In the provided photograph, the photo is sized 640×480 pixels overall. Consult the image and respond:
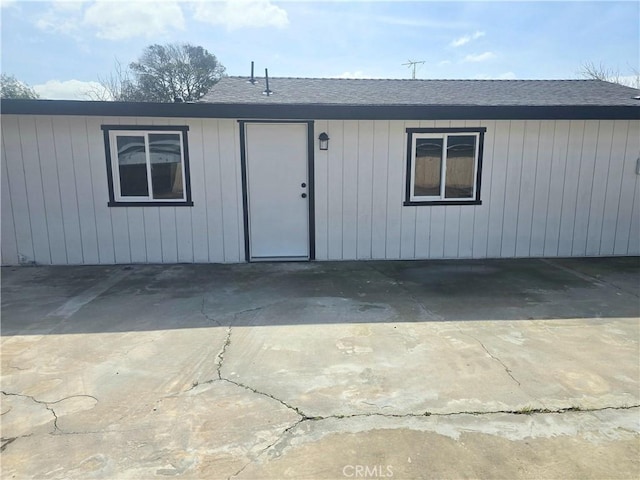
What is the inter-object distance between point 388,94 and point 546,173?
2.94m

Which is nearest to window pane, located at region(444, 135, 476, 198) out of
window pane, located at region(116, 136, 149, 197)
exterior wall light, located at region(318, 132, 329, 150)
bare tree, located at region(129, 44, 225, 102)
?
exterior wall light, located at region(318, 132, 329, 150)

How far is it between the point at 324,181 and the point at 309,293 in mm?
2079

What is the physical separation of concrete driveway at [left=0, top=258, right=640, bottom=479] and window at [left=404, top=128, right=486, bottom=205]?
1707 millimetres

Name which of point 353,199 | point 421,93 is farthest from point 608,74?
point 353,199

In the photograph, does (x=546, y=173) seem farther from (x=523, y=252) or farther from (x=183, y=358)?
(x=183, y=358)

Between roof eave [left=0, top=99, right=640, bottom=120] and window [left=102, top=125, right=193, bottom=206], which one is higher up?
roof eave [left=0, top=99, right=640, bottom=120]

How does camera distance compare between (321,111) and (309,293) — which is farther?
(321,111)

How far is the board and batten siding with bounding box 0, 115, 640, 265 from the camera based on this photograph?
6.13 m

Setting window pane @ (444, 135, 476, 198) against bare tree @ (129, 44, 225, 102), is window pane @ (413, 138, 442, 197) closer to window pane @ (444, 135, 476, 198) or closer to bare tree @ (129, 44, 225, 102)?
window pane @ (444, 135, 476, 198)

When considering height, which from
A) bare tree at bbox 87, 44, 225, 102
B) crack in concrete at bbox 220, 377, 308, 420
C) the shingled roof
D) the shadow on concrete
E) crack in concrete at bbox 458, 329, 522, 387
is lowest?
crack in concrete at bbox 220, 377, 308, 420

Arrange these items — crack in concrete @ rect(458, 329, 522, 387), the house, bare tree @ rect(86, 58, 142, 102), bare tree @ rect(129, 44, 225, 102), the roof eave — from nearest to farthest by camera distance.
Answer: crack in concrete @ rect(458, 329, 522, 387)
the roof eave
the house
bare tree @ rect(86, 58, 142, 102)
bare tree @ rect(129, 44, 225, 102)

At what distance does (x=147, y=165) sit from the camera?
20.4ft

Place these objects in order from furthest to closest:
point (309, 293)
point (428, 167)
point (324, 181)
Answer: point (428, 167) < point (324, 181) < point (309, 293)

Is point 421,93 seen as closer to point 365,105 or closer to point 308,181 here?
point 365,105
